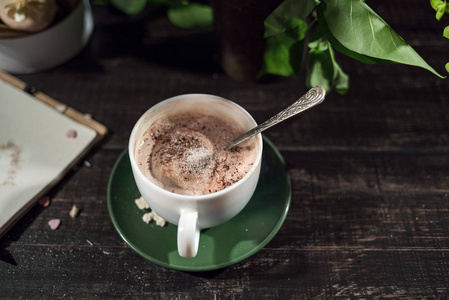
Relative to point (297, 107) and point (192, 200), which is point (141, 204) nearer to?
point (192, 200)

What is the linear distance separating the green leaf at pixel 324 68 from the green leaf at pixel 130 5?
47cm

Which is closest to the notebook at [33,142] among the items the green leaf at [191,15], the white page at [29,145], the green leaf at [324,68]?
the white page at [29,145]

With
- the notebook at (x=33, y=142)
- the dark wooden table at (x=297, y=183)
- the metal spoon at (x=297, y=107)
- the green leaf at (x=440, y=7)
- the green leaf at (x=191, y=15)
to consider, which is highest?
the green leaf at (x=440, y=7)

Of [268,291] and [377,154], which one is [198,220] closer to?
[268,291]

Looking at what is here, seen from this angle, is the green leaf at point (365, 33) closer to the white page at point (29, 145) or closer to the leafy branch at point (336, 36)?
the leafy branch at point (336, 36)

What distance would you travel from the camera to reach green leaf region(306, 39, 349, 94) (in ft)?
2.76

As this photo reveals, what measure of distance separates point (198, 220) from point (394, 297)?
0.36 m

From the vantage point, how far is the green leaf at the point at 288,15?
2.42 feet

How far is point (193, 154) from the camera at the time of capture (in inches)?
29.7

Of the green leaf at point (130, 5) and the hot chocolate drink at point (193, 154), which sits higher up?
the green leaf at point (130, 5)

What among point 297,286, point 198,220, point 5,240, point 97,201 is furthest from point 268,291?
point 5,240

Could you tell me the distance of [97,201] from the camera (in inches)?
34.2

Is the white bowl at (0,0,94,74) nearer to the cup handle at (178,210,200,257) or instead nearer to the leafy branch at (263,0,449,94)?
the leafy branch at (263,0,449,94)

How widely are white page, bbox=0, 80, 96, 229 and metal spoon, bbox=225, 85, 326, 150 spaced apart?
1.18ft
